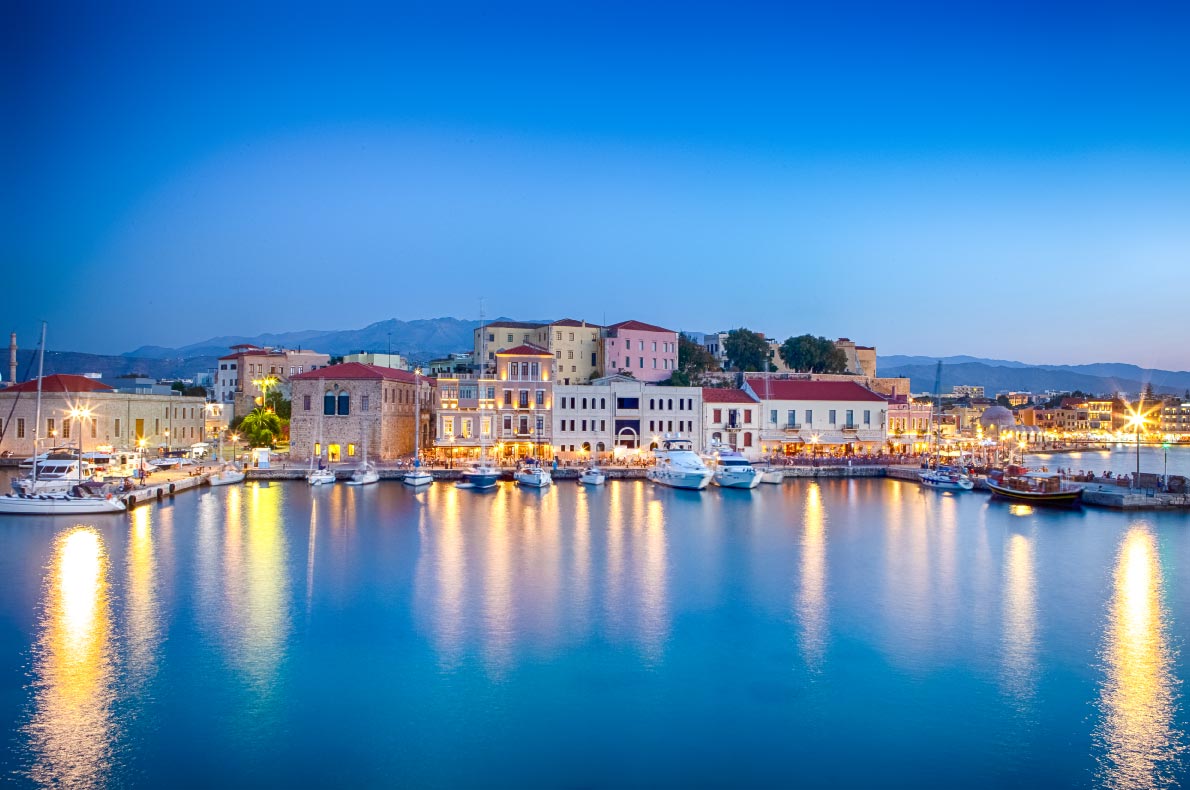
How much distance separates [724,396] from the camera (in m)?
45.4

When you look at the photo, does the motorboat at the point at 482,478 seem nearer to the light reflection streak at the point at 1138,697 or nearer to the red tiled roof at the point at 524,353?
the red tiled roof at the point at 524,353

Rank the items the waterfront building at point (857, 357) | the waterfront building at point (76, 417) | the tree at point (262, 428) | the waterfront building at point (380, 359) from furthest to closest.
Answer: the waterfront building at point (857, 357) → the waterfront building at point (380, 359) → the tree at point (262, 428) → the waterfront building at point (76, 417)

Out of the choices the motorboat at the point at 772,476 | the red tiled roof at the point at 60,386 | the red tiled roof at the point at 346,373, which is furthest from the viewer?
the red tiled roof at the point at 60,386

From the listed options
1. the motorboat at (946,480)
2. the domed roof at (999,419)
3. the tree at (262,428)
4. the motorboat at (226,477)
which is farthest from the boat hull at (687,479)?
the domed roof at (999,419)

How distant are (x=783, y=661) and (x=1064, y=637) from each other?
18.7 feet

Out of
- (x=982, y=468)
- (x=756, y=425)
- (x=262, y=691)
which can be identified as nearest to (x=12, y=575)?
(x=262, y=691)

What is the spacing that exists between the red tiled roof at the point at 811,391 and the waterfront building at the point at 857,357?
58.6 feet

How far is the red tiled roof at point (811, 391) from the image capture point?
46.0 metres

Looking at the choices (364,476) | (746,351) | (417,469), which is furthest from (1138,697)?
(746,351)

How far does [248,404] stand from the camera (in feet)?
184

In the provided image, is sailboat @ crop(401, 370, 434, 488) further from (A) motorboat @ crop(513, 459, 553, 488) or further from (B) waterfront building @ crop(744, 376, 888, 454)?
(B) waterfront building @ crop(744, 376, 888, 454)

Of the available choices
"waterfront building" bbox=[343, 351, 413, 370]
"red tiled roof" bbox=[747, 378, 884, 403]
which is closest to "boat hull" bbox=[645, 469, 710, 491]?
"red tiled roof" bbox=[747, 378, 884, 403]

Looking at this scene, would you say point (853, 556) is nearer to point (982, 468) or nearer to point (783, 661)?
point (783, 661)

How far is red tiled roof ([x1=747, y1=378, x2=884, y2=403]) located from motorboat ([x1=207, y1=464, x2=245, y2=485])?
25.4m
